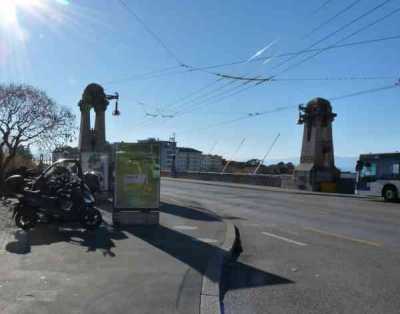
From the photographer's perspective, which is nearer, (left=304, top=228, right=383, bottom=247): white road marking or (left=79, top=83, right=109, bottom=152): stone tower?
(left=304, top=228, right=383, bottom=247): white road marking

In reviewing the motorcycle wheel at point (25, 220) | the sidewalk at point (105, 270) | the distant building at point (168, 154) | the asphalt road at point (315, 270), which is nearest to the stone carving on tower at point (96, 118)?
the asphalt road at point (315, 270)

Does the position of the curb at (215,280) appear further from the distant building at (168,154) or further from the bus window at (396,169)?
the distant building at (168,154)

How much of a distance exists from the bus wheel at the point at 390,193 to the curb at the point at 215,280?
1918 centimetres

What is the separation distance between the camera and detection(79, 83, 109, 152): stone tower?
27641mm

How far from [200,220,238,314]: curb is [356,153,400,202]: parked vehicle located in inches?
761

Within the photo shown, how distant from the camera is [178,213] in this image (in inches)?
586

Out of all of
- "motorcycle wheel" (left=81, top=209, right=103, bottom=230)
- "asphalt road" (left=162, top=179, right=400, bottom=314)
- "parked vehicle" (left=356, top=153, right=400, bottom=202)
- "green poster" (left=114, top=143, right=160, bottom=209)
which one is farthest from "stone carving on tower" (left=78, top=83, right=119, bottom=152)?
"motorcycle wheel" (left=81, top=209, right=103, bottom=230)

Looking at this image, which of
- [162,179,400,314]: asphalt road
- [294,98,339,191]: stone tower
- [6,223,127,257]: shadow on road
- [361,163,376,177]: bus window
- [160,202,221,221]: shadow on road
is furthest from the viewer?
[294,98,339,191]: stone tower

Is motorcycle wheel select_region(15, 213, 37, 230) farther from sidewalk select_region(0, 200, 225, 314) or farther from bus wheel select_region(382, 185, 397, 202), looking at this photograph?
bus wheel select_region(382, 185, 397, 202)

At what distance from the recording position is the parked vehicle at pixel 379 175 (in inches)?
1028

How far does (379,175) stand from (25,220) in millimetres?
21766

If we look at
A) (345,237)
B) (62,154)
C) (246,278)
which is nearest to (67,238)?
(246,278)

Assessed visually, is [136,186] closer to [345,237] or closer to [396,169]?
[345,237]

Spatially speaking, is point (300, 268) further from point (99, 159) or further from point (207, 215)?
point (99, 159)
